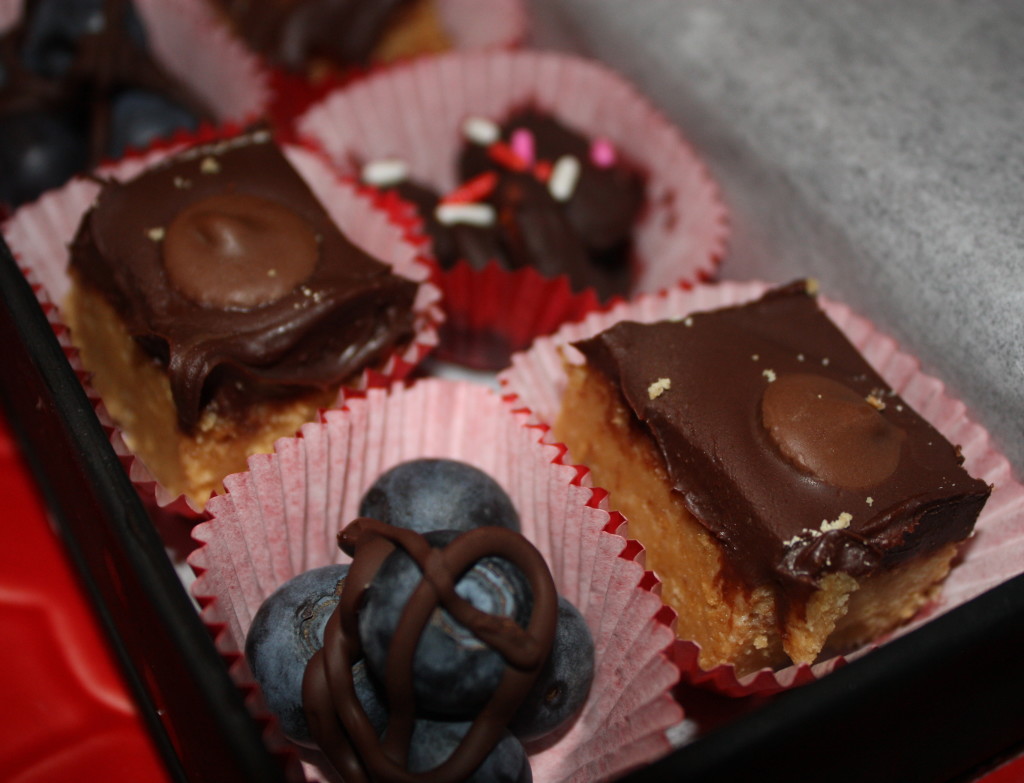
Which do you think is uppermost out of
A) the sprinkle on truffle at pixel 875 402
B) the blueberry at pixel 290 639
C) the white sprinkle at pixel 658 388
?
the sprinkle on truffle at pixel 875 402

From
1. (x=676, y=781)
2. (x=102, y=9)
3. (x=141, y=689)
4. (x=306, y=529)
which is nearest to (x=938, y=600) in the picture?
(x=676, y=781)

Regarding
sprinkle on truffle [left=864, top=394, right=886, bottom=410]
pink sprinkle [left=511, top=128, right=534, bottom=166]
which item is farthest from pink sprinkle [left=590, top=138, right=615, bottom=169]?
sprinkle on truffle [left=864, top=394, right=886, bottom=410]

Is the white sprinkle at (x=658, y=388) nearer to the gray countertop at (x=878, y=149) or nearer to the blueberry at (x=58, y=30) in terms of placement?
the gray countertop at (x=878, y=149)

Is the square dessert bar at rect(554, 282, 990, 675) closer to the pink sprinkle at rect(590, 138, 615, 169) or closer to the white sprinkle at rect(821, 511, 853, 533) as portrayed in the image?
the white sprinkle at rect(821, 511, 853, 533)

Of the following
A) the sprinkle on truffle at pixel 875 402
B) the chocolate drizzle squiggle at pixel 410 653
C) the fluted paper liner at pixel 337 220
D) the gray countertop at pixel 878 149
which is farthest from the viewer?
the fluted paper liner at pixel 337 220

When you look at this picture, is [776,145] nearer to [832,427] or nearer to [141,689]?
[832,427]

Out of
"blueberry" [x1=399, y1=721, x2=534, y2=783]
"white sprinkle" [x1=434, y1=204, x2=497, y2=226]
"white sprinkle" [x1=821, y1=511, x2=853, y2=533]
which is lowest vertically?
"blueberry" [x1=399, y1=721, x2=534, y2=783]

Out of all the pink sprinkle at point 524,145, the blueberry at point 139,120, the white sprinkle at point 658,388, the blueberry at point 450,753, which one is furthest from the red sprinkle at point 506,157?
the blueberry at point 450,753
